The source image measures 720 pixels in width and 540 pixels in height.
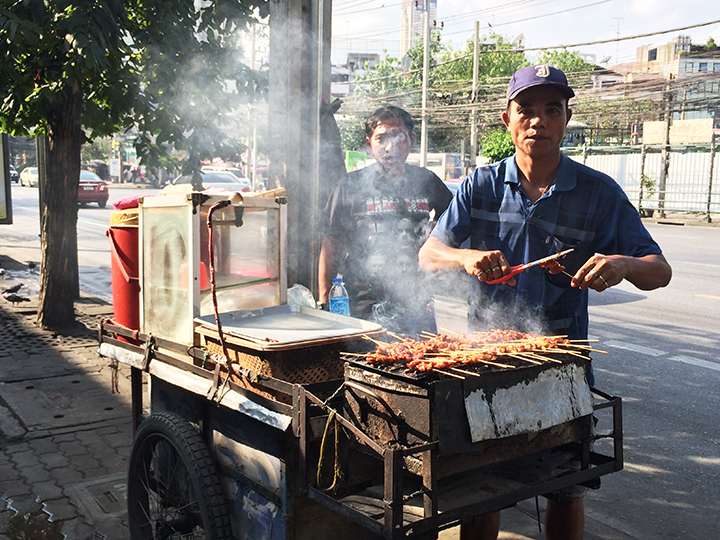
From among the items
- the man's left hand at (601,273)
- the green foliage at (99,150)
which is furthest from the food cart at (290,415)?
the green foliage at (99,150)

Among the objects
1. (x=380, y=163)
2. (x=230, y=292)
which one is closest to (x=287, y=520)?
(x=230, y=292)

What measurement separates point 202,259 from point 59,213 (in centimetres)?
545

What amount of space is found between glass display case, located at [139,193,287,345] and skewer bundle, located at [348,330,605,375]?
909mm

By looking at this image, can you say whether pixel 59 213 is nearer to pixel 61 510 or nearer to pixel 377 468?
pixel 61 510

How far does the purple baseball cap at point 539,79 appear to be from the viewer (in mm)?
2506

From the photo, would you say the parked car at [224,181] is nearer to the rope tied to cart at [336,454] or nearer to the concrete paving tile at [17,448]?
the concrete paving tile at [17,448]

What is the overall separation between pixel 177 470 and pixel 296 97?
2.68 meters

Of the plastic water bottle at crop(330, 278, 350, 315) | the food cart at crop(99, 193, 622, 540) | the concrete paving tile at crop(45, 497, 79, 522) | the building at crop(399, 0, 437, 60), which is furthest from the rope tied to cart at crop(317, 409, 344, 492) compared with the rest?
the building at crop(399, 0, 437, 60)

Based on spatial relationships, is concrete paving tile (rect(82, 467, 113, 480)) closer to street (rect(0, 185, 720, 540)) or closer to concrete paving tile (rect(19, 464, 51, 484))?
concrete paving tile (rect(19, 464, 51, 484))

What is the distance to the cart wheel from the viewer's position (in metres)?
2.52

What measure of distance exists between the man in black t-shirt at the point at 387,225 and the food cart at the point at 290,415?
883 mm

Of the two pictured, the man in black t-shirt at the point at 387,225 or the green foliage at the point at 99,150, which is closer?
the man in black t-shirt at the point at 387,225

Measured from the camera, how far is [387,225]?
3953mm

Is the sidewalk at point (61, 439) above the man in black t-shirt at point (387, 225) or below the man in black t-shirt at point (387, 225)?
below
